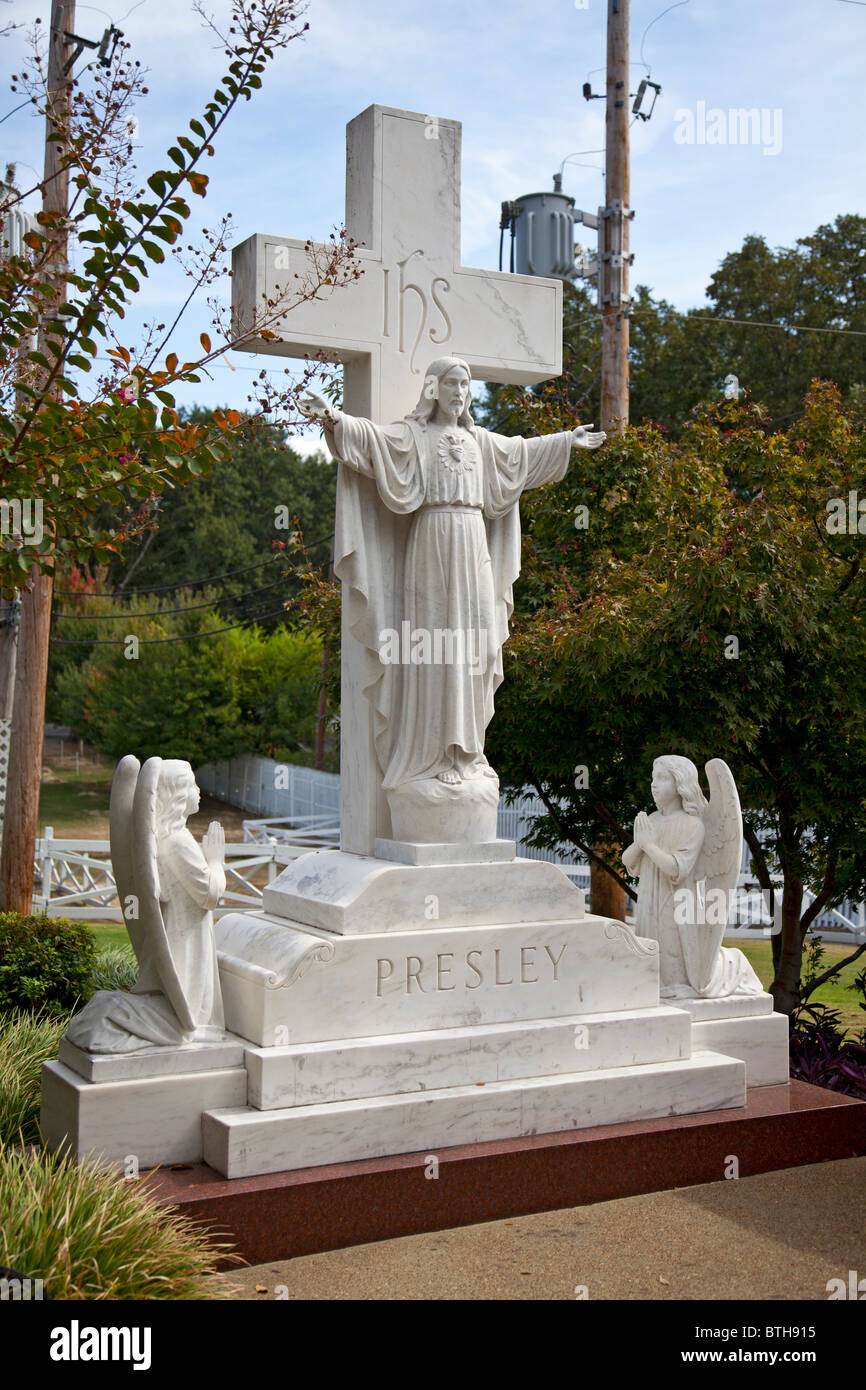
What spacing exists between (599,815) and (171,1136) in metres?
5.47

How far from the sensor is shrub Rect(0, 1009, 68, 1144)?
577cm

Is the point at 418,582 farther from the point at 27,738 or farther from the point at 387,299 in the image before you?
the point at 27,738

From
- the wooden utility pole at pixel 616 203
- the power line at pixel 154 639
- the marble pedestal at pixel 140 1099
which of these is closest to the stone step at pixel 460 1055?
the marble pedestal at pixel 140 1099

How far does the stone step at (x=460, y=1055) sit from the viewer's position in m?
5.26

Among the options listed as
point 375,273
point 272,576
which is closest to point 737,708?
point 375,273

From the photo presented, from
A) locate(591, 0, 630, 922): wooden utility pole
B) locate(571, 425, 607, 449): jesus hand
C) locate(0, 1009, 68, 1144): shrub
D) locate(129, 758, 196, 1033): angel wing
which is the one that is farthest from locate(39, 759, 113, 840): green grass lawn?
locate(129, 758, 196, 1033): angel wing

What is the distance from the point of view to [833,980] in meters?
10.0

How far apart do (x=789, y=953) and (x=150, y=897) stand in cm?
576

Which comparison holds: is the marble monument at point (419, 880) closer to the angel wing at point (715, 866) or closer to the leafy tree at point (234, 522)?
the angel wing at point (715, 866)

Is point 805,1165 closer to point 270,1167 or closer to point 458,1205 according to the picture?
point 458,1205

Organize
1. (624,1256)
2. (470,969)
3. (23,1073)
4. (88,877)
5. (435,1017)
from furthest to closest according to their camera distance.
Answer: (88,877) → (23,1073) → (470,969) → (435,1017) → (624,1256)

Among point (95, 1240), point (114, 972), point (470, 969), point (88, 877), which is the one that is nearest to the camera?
point (95, 1240)

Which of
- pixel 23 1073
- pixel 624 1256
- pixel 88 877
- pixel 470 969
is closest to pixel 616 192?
pixel 470 969

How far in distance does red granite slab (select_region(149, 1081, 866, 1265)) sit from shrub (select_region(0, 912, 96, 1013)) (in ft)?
14.1
